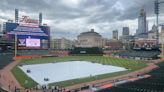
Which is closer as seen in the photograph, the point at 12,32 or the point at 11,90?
the point at 11,90

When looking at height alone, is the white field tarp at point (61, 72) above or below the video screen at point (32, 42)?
below

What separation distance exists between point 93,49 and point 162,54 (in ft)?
116

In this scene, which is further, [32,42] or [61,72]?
[32,42]

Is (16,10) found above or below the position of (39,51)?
above

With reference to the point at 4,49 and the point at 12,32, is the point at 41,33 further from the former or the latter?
the point at 4,49

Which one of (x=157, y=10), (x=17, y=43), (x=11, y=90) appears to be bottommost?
(x=11, y=90)

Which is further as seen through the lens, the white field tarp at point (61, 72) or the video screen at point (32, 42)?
the video screen at point (32, 42)

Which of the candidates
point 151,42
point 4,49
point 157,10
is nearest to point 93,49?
point 157,10

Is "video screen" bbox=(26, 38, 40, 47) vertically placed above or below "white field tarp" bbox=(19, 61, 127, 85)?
above

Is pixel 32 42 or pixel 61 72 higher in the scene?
pixel 32 42

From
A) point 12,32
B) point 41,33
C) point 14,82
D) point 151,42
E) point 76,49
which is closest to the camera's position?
point 14,82

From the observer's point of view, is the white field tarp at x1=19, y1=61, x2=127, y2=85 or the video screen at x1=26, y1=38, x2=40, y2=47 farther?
the video screen at x1=26, y1=38, x2=40, y2=47

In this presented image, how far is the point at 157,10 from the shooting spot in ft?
351

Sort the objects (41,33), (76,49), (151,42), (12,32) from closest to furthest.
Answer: (12,32) < (41,33) < (76,49) < (151,42)
